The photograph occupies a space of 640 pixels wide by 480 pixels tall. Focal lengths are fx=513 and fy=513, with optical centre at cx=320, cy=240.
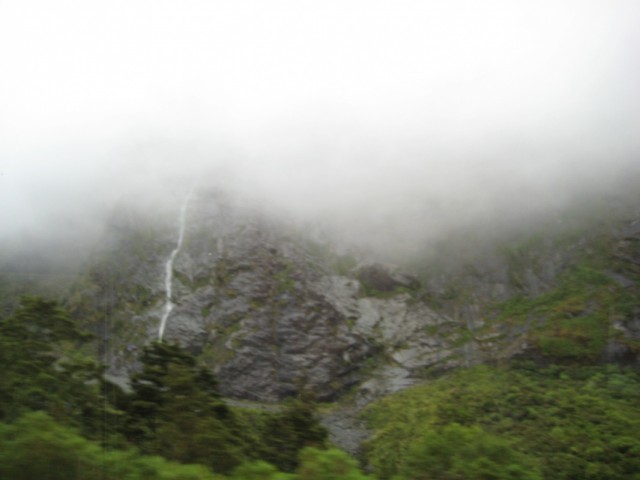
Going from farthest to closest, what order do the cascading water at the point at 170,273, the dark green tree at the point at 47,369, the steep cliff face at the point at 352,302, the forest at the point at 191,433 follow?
the cascading water at the point at 170,273 < the steep cliff face at the point at 352,302 < the dark green tree at the point at 47,369 < the forest at the point at 191,433

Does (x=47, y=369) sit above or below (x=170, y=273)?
below

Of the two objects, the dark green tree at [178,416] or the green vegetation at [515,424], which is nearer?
the green vegetation at [515,424]

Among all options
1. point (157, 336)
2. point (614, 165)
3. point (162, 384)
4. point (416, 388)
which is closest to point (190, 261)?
point (157, 336)

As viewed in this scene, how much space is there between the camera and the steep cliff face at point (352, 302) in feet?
284

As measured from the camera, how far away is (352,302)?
357 feet

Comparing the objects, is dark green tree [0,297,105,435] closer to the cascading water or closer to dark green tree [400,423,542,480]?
dark green tree [400,423,542,480]

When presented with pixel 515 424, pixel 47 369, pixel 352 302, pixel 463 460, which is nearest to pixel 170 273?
pixel 352 302

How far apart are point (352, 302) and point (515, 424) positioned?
5797cm

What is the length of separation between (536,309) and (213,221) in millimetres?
70688

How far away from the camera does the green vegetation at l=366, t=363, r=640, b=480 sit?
1096 cm

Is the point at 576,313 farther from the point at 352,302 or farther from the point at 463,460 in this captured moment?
the point at 463,460

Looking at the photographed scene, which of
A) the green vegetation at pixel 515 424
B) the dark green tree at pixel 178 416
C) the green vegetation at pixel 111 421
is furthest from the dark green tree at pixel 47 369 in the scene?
the green vegetation at pixel 515 424

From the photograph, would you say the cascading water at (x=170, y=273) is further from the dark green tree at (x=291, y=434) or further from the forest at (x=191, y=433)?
the dark green tree at (x=291, y=434)

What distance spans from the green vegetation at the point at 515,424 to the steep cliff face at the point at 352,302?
7.57 m
